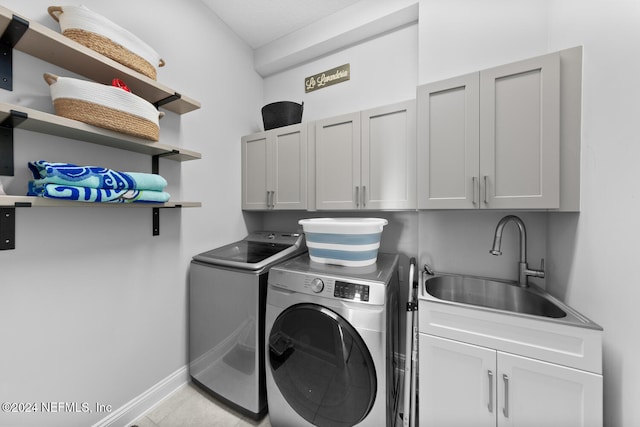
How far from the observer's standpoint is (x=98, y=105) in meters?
1.08

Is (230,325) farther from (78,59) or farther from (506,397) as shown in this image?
(78,59)

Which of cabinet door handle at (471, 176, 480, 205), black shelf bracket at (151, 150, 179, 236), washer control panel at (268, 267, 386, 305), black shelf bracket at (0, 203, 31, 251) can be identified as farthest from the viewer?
black shelf bracket at (151, 150, 179, 236)

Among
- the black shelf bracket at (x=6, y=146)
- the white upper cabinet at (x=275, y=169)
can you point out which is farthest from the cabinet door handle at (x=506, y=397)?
the black shelf bracket at (x=6, y=146)

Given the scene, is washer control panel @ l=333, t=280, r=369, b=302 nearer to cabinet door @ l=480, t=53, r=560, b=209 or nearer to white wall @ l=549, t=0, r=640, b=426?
cabinet door @ l=480, t=53, r=560, b=209

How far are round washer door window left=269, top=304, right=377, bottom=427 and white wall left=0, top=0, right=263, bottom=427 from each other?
0.92 meters

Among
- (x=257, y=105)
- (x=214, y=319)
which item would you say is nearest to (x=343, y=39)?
(x=257, y=105)

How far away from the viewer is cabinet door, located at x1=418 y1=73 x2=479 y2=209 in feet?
4.35

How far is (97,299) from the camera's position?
4.29 ft

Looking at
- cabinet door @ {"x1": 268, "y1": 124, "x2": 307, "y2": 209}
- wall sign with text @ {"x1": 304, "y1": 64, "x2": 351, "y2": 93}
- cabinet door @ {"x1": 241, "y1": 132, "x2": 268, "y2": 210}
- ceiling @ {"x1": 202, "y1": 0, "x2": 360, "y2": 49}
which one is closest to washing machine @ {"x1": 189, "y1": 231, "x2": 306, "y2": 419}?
cabinet door @ {"x1": 268, "y1": 124, "x2": 307, "y2": 209}

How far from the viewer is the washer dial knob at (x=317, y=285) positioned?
50.8 inches

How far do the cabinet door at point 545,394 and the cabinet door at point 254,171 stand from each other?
197 cm

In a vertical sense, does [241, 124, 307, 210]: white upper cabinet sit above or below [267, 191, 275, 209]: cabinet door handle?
above

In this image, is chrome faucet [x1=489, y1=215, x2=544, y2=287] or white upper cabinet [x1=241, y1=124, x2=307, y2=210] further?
white upper cabinet [x1=241, y1=124, x2=307, y2=210]

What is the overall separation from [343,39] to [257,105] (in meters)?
1.08
